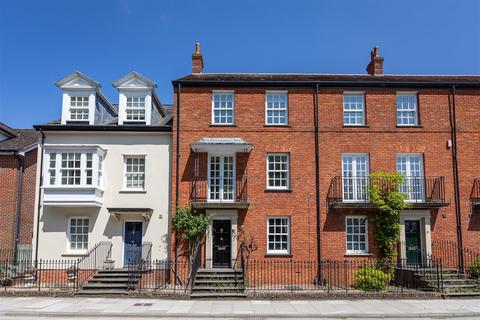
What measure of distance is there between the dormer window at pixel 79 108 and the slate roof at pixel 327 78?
4.39 m

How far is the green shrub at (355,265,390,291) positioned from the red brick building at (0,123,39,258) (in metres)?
15.6

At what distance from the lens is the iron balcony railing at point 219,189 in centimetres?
1927

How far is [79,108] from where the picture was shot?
67.2ft

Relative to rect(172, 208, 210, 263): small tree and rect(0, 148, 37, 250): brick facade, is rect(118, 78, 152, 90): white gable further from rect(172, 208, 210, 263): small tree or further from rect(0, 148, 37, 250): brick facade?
rect(0, 148, 37, 250): brick facade

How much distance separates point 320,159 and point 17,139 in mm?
16342

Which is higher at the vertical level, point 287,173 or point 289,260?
point 287,173

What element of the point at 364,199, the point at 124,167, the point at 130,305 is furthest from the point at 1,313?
the point at 364,199

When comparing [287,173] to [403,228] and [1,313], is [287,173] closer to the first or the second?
[403,228]

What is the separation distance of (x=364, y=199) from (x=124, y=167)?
35.1 feet

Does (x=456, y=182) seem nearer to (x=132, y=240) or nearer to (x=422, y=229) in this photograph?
(x=422, y=229)

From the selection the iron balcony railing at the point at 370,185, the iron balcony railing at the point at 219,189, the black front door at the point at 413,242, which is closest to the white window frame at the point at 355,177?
the iron balcony railing at the point at 370,185

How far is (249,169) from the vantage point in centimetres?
1961

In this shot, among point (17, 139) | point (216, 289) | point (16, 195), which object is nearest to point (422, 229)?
point (216, 289)

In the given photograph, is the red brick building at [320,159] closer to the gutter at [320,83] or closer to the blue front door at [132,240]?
the gutter at [320,83]
